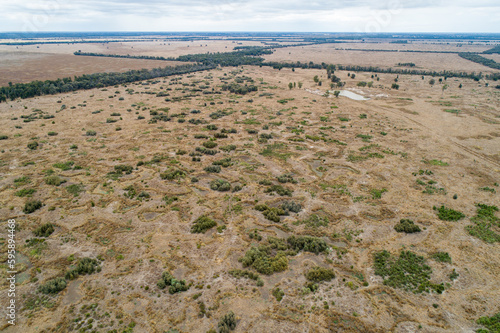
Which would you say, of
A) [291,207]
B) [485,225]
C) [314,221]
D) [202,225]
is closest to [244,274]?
[202,225]

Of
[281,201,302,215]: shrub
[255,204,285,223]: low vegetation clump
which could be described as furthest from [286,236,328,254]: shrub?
[281,201,302,215]: shrub

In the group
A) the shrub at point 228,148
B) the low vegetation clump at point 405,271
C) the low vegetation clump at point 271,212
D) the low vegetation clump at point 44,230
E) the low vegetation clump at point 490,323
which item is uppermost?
the shrub at point 228,148

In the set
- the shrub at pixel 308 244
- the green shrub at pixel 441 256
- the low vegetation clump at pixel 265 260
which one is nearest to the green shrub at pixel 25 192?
the low vegetation clump at pixel 265 260

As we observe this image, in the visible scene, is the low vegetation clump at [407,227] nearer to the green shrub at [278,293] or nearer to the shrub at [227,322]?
the green shrub at [278,293]

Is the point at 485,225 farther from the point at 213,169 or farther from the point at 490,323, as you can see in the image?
the point at 213,169

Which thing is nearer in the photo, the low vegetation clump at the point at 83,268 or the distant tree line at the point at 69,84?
the low vegetation clump at the point at 83,268
